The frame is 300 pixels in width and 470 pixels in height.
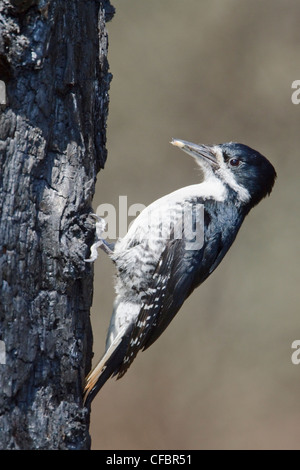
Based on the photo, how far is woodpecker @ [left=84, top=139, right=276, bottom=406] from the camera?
A: 306 centimetres

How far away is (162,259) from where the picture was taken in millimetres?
3156

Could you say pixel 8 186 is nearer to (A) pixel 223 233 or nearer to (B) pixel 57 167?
(B) pixel 57 167

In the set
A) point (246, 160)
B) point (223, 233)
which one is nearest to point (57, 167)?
point (223, 233)

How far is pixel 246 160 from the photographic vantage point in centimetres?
349

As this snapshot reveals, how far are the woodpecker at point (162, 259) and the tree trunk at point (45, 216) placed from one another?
0.38m

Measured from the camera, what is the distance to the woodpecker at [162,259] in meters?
3.06

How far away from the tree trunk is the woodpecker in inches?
14.8
